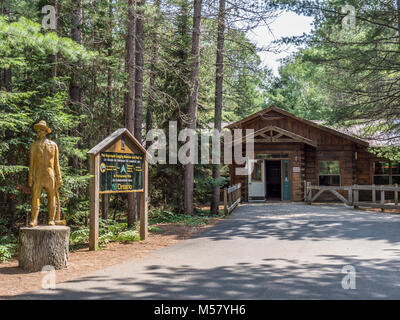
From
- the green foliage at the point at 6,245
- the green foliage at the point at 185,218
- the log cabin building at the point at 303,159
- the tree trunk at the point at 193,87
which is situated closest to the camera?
the green foliage at the point at 6,245

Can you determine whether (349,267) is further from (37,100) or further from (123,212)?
(123,212)

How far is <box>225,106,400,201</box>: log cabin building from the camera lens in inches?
827

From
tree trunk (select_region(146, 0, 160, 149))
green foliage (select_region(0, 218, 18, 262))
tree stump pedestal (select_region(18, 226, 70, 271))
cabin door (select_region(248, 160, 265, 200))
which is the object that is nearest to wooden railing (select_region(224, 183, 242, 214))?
cabin door (select_region(248, 160, 265, 200))

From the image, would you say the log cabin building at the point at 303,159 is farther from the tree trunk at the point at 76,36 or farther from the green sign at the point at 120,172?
the green sign at the point at 120,172

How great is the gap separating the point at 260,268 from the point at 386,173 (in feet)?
63.4

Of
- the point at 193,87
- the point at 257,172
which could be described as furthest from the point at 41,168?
the point at 257,172

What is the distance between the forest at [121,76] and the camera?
348 inches

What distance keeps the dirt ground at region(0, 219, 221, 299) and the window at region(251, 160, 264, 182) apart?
423 inches

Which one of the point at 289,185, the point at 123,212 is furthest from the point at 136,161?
the point at 289,185

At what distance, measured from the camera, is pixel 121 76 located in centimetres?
1121

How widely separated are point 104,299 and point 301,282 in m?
2.84

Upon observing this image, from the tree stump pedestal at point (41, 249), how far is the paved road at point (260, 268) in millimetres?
982

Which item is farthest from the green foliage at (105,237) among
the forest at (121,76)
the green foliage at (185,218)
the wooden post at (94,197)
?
the green foliage at (185,218)
